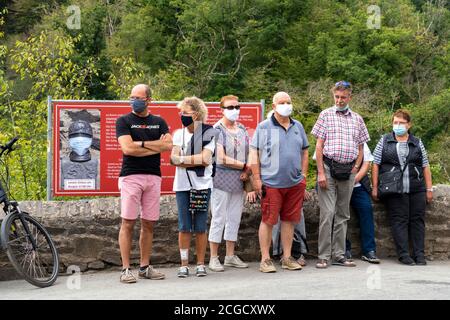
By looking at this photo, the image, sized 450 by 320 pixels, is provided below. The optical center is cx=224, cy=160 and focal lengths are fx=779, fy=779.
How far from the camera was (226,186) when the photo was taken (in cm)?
877

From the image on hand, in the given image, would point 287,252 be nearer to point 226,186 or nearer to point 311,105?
point 226,186

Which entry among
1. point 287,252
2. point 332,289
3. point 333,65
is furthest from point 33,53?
point 333,65

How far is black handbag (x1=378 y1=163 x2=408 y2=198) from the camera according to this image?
9438mm

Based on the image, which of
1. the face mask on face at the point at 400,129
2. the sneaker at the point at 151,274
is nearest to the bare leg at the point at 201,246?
the sneaker at the point at 151,274

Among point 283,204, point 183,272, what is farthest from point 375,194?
point 183,272

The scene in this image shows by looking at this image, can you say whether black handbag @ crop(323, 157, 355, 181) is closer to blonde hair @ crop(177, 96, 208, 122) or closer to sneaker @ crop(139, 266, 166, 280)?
blonde hair @ crop(177, 96, 208, 122)

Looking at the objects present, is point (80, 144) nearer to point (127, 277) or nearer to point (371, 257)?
point (127, 277)

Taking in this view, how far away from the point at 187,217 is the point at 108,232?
3.29 feet

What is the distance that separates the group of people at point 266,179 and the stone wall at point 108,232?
0.81 ft

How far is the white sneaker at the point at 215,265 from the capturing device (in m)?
8.60

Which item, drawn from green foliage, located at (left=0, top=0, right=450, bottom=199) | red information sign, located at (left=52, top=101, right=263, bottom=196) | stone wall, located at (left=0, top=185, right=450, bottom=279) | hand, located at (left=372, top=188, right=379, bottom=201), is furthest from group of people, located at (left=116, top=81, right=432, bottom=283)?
green foliage, located at (left=0, top=0, right=450, bottom=199)

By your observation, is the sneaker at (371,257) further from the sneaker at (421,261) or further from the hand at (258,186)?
the hand at (258,186)

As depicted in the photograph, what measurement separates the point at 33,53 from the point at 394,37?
48100 millimetres
